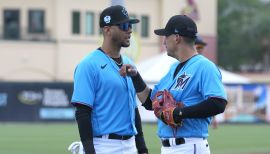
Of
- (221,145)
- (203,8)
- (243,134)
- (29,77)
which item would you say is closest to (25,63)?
(29,77)

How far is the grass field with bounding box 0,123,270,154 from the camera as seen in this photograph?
17203 millimetres

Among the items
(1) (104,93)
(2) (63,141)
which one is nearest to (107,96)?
(1) (104,93)

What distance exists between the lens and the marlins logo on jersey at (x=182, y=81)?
6.36 meters

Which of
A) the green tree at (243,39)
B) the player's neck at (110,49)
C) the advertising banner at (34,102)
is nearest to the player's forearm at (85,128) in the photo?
the player's neck at (110,49)

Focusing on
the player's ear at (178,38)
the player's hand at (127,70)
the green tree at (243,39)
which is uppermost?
the player's ear at (178,38)

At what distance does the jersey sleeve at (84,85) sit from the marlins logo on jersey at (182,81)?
71cm

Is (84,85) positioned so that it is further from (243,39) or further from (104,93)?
(243,39)

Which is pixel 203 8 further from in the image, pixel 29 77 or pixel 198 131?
pixel 198 131

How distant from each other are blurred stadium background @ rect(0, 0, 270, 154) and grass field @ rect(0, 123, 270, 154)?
3cm

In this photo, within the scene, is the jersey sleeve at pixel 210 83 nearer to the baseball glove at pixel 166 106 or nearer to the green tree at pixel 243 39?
the baseball glove at pixel 166 106

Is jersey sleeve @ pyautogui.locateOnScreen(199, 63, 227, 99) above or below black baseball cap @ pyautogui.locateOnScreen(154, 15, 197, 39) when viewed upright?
below

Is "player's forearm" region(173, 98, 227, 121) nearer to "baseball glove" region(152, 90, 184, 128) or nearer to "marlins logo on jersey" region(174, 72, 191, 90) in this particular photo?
"baseball glove" region(152, 90, 184, 128)

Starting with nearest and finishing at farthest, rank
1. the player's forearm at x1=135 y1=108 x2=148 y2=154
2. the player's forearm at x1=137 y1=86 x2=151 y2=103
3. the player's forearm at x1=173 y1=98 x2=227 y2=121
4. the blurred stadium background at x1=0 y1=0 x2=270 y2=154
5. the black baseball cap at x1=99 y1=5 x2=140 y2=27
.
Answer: the player's forearm at x1=173 y1=98 x2=227 y2=121
the black baseball cap at x1=99 y1=5 x2=140 y2=27
the player's forearm at x1=137 y1=86 x2=151 y2=103
the player's forearm at x1=135 y1=108 x2=148 y2=154
the blurred stadium background at x1=0 y1=0 x2=270 y2=154

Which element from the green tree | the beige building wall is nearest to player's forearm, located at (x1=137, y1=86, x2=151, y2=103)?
the beige building wall
